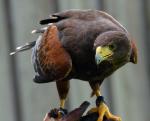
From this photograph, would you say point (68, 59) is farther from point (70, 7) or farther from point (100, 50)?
point (70, 7)

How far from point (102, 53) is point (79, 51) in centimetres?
23

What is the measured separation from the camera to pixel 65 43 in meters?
3.24

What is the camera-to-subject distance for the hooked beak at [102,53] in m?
2.99

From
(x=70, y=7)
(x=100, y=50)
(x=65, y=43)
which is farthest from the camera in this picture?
(x=70, y=7)

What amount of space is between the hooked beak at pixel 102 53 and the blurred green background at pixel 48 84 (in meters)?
1.02

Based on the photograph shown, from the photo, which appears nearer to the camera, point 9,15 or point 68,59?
point 68,59

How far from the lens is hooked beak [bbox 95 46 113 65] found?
9.81 feet

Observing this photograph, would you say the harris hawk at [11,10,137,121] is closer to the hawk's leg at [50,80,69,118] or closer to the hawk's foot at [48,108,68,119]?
the hawk's leg at [50,80,69,118]

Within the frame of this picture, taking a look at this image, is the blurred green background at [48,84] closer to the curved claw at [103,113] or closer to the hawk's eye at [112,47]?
the curved claw at [103,113]

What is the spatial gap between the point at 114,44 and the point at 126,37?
0.07 metres

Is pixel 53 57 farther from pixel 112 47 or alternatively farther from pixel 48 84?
pixel 48 84

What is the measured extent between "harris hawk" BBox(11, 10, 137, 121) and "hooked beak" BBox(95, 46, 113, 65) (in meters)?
0.01

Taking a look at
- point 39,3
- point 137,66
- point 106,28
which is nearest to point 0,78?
point 39,3

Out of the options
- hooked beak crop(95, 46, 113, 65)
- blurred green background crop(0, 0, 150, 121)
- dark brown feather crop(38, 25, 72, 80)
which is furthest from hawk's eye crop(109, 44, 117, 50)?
blurred green background crop(0, 0, 150, 121)
